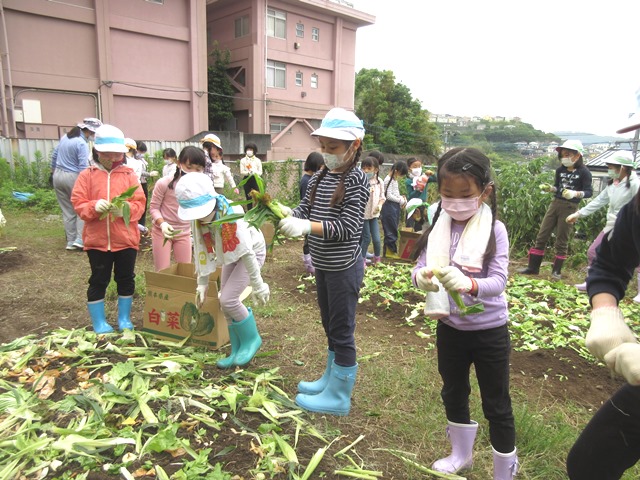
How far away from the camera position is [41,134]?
1752 centimetres

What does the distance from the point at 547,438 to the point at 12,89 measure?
67.6 feet

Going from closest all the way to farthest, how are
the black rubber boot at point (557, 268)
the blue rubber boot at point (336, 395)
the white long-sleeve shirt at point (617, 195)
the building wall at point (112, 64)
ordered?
the blue rubber boot at point (336, 395) < the white long-sleeve shirt at point (617, 195) < the black rubber boot at point (557, 268) < the building wall at point (112, 64)

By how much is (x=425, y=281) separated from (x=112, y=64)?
2155cm

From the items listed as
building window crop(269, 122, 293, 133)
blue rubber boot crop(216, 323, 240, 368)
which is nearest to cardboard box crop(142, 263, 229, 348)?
blue rubber boot crop(216, 323, 240, 368)

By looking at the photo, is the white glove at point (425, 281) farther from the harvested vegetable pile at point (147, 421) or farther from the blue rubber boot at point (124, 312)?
the blue rubber boot at point (124, 312)

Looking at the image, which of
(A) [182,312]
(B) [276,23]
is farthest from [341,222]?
(B) [276,23]

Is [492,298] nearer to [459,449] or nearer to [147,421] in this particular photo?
[459,449]

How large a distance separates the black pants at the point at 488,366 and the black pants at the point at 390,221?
540 centimetres

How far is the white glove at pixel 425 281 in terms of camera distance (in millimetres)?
2199

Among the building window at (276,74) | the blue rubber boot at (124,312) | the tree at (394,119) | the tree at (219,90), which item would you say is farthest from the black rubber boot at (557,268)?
the tree at (394,119)

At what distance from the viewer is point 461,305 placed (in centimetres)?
218

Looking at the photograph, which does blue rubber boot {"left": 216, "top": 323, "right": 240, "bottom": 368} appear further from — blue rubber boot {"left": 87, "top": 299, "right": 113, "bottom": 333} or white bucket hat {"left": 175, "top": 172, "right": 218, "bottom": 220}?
blue rubber boot {"left": 87, "top": 299, "right": 113, "bottom": 333}

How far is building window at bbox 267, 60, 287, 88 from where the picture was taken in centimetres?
2611

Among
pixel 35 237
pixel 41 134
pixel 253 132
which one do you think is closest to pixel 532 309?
pixel 35 237
